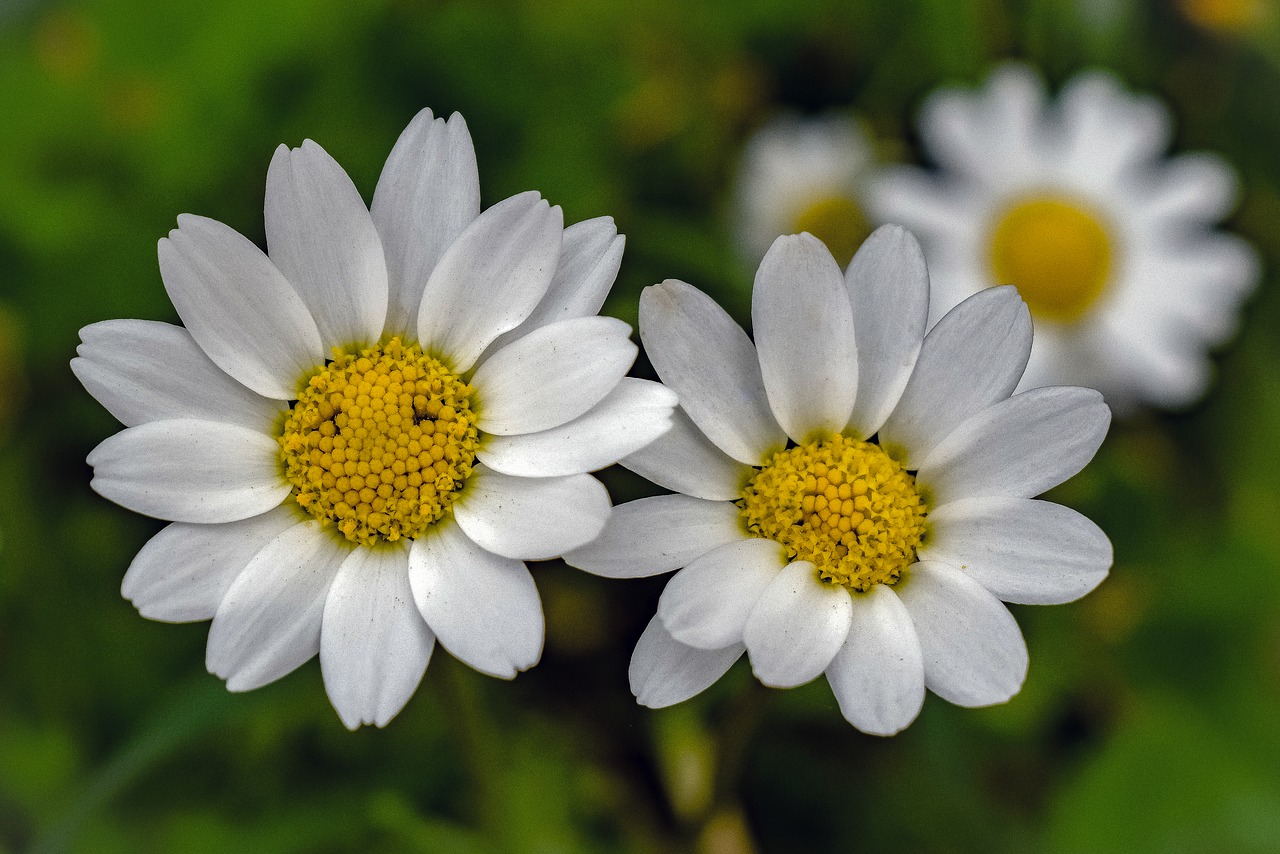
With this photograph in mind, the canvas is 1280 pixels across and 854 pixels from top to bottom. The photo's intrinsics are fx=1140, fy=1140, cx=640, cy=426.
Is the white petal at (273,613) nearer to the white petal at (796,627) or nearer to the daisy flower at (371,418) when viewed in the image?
the daisy flower at (371,418)

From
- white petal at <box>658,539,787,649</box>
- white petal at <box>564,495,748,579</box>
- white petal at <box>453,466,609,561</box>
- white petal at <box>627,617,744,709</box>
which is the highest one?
white petal at <box>453,466,609,561</box>

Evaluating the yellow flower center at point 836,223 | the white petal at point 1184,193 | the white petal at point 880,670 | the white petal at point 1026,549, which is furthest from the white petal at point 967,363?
the white petal at point 1184,193

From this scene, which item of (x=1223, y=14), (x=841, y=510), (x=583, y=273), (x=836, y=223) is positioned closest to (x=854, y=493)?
(x=841, y=510)

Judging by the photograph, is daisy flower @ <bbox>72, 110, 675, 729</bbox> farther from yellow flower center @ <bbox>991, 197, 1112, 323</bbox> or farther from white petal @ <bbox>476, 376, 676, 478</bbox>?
yellow flower center @ <bbox>991, 197, 1112, 323</bbox>

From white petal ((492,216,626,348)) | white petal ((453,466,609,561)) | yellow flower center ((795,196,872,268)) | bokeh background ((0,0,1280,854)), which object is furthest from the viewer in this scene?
yellow flower center ((795,196,872,268))

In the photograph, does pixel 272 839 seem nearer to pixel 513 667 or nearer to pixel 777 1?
pixel 513 667

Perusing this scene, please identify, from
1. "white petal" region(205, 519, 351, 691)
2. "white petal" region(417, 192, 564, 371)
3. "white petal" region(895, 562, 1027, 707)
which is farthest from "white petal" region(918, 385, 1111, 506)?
"white petal" region(205, 519, 351, 691)

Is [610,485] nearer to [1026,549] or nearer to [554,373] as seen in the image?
[554,373]
